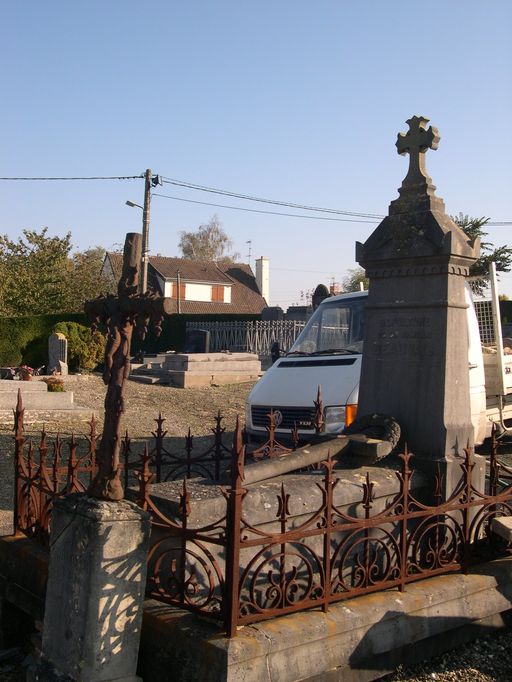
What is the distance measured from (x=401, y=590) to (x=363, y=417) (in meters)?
1.51

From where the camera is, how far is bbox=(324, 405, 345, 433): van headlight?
851 cm

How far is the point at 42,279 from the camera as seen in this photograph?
36.1 meters

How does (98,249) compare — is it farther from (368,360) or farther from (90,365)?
(368,360)

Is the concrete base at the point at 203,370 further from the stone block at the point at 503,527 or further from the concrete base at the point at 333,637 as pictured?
the concrete base at the point at 333,637

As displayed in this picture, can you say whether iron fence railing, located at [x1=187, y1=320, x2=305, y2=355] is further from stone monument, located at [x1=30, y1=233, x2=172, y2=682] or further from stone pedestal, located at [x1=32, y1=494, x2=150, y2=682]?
stone pedestal, located at [x1=32, y1=494, x2=150, y2=682]

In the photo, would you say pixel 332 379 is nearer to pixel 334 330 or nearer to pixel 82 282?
pixel 334 330

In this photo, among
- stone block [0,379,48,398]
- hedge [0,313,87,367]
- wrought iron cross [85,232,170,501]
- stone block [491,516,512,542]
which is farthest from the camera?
hedge [0,313,87,367]

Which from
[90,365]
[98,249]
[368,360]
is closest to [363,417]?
[368,360]

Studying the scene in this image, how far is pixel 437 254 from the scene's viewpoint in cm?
527

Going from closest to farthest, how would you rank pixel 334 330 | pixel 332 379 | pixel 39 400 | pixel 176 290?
1. pixel 332 379
2. pixel 334 330
3. pixel 39 400
4. pixel 176 290

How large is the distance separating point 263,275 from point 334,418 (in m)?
54.0

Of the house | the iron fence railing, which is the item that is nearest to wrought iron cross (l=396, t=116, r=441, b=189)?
the iron fence railing

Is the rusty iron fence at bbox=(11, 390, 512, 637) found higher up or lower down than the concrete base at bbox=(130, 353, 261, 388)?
lower down

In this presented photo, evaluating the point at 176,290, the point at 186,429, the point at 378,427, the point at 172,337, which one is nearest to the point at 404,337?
the point at 378,427
